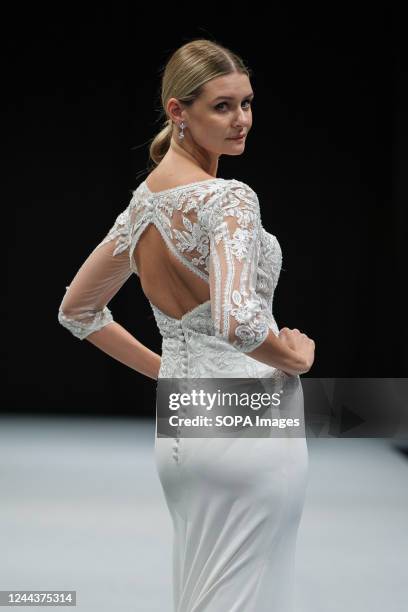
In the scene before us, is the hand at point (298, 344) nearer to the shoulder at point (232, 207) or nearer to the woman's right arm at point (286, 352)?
the woman's right arm at point (286, 352)

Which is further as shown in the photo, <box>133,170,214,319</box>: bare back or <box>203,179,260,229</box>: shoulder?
<box>133,170,214,319</box>: bare back

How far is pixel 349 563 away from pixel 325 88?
4.15m

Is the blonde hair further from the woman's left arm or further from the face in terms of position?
the woman's left arm

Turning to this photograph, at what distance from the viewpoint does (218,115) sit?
188 centimetres

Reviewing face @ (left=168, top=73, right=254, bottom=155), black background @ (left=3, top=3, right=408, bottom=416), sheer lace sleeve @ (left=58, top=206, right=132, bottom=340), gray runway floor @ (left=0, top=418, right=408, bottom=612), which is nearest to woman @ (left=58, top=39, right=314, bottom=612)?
face @ (left=168, top=73, right=254, bottom=155)

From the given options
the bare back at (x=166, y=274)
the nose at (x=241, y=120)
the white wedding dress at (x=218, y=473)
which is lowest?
the white wedding dress at (x=218, y=473)

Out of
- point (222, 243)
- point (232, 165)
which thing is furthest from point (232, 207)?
point (232, 165)

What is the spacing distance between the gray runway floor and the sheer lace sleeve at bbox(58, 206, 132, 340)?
1.46 meters

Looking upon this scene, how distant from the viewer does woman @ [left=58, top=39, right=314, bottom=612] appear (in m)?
1.85

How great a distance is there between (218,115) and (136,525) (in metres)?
3.09

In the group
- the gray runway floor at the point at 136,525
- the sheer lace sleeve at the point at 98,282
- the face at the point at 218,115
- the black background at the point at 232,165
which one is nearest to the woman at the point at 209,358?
the face at the point at 218,115

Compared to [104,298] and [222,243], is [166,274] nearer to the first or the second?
[222,243]

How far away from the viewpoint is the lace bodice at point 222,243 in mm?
1689

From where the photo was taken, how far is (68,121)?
781 cm
